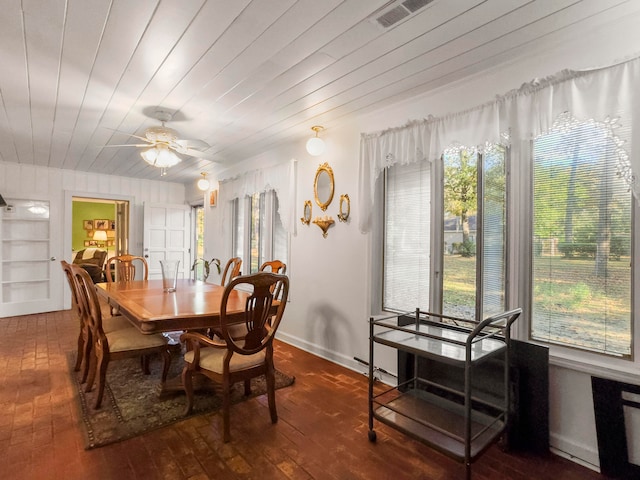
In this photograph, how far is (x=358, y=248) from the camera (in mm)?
3104

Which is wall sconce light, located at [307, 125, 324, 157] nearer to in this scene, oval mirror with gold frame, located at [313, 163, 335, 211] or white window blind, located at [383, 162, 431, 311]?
oval mirror with gold frame, located at [313, 163, 335, 211]

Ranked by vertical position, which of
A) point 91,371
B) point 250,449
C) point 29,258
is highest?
point 29,258

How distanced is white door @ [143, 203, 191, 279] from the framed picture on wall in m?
4.30

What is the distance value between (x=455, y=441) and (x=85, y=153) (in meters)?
5.22

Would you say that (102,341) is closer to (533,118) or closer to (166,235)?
(533,118)

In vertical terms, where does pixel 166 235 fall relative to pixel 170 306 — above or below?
above

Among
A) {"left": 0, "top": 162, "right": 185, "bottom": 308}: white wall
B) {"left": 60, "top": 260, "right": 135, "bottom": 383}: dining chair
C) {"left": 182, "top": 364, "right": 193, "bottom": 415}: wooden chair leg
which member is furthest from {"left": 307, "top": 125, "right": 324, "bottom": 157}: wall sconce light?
{"left": 0, "top": 162, "right": 185, "bottom": 308}: white wall

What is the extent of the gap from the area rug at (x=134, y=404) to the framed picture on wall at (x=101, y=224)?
24.2 ft

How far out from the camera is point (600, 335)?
1.86 metres

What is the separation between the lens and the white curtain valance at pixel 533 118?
1.67 metres

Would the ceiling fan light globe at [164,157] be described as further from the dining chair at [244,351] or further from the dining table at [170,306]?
the dining chair at [244,351]

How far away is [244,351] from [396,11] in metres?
2.02

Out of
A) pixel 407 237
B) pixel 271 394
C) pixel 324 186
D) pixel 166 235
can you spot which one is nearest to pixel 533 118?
pixel 407 237

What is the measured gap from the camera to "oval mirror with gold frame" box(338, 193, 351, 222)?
10.4 feet
